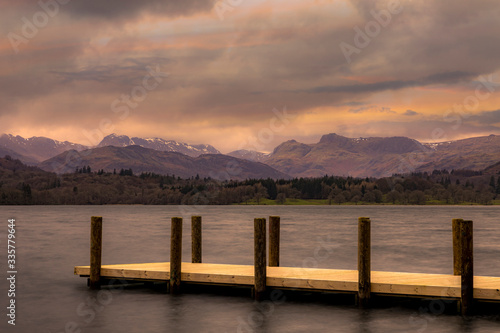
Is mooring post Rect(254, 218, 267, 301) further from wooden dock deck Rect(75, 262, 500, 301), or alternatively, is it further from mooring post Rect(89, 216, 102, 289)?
mooring post Rect(89, 216, 102, 289)

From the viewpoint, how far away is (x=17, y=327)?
25.1 metres

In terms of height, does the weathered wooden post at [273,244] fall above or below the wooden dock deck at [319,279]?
above

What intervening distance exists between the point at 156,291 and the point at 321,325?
10.7 m

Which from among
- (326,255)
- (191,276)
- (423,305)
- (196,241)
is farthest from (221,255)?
(423,305)

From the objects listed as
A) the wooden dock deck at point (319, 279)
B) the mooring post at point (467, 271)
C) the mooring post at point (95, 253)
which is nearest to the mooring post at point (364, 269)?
the wooden dock deck at point (319, 279)

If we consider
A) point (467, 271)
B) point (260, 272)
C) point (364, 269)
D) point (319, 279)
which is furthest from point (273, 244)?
point (467, 271)

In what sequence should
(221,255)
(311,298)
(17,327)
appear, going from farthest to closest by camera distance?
(221,255) < (311,298) < (17,327)

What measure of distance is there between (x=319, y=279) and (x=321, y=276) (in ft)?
4.20

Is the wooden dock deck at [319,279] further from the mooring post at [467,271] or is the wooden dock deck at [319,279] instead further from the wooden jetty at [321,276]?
the mooring post at [467,271]

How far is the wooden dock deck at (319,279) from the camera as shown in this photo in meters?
23.8

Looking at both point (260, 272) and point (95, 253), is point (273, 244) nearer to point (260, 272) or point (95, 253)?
point (260, 272)

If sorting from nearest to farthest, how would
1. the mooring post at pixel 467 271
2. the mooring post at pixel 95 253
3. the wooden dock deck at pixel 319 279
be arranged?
the mooring post at pixel 467 271
the wooden dock deck at pixel 319 279
the mooring post at pixel 95 253

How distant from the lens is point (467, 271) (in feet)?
76.2

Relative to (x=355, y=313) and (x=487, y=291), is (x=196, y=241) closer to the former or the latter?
(x=355, y=313)
